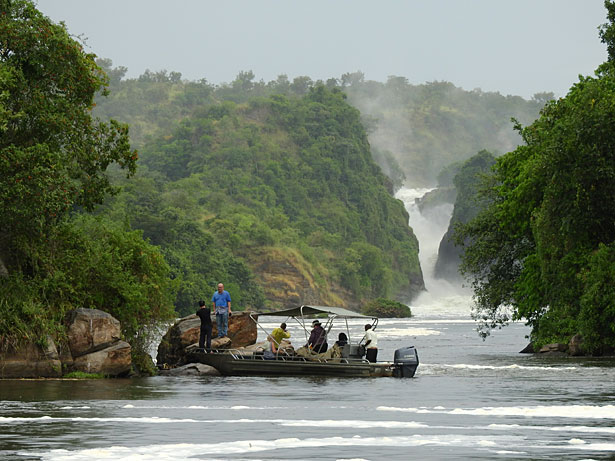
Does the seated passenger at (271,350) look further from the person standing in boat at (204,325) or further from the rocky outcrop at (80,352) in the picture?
the rocky outcrop at (80,352)

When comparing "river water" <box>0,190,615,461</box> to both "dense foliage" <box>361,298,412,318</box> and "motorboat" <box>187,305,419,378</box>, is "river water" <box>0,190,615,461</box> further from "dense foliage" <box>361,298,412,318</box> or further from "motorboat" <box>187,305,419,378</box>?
"dense foliage" <box>361,298,412,318</box>

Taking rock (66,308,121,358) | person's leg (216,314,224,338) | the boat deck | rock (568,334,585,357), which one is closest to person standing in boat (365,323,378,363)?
the boat deck

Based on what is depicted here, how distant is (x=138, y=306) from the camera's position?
32.6 meters

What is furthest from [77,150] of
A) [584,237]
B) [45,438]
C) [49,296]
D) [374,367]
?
[584,237]

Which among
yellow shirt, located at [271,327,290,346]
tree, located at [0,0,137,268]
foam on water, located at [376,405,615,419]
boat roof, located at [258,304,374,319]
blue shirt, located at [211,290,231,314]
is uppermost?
tree, located at [0,0,137,268]

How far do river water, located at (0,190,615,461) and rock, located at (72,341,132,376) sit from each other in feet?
2.77

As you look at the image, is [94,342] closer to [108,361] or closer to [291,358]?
→ [108,361]

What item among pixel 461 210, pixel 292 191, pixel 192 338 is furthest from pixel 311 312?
pixel 461 210

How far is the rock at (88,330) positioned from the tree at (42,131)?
8.67 feet

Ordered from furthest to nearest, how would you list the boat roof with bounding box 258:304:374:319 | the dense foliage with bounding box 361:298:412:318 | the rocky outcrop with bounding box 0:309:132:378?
the dense foliage with bounding box 361:298:412:318
the boat roof with bounding box 258:304:374:319
the rocky outcrop with bounding box 0:309:132:378

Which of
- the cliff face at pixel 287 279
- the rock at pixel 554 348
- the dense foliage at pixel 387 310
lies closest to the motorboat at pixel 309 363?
the rock at pixel 554 348

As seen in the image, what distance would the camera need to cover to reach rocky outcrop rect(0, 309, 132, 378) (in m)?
29.8

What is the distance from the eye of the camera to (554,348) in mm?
43531

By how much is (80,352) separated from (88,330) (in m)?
0.69
